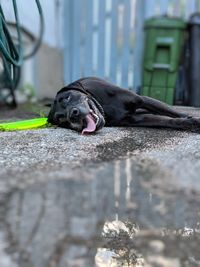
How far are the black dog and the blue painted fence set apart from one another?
7.22ft

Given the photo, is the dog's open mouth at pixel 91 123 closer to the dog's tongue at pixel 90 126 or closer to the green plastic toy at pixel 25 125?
the dog's tongue at pixel 90 126

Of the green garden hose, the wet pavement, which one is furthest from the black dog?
the green garden hose

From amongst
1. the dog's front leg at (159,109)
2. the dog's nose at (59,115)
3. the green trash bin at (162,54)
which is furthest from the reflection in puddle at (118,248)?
the green trash bin at (162,54)

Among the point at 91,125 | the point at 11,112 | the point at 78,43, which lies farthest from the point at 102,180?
the point at 78,43

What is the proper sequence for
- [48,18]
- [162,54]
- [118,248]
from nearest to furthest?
[118,248], [162,54], [48,18]

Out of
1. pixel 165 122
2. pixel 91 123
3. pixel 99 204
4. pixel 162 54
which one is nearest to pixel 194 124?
pixel 165 122

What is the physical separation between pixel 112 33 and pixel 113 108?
2499 mm

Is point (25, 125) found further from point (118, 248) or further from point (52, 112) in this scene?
point (118, 248)

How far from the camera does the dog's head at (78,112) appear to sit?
112 inches

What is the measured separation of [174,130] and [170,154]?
2.25ft

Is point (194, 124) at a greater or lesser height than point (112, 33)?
lesser

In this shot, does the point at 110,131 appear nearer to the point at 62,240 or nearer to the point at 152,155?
the point at 152,155

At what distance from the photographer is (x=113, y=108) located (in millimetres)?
3230

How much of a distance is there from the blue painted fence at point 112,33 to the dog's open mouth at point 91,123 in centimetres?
261
